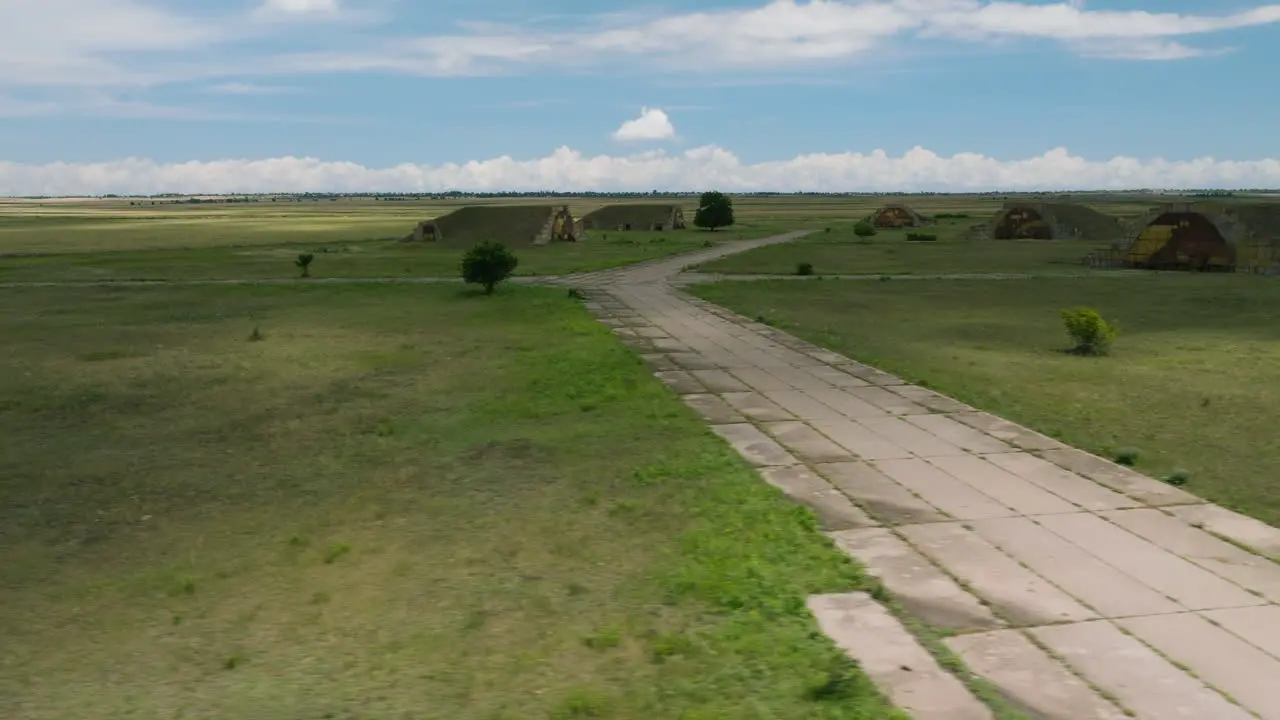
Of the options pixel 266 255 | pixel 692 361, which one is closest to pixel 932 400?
pixel 692 361

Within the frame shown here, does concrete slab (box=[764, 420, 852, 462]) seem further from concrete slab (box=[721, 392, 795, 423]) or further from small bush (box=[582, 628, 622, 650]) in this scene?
small bush (box=[582, 628, 622, 650])

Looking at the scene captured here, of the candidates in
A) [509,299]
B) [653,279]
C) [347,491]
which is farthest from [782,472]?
[653,279]

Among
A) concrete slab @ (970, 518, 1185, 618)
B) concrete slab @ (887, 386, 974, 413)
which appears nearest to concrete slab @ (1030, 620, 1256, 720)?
concrete slab @ (970, 518, 1185, 618)

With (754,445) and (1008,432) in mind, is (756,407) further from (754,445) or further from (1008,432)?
(1008,432)

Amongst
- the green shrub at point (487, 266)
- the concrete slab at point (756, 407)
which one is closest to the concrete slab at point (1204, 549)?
the concrete slab at point (756, 407)

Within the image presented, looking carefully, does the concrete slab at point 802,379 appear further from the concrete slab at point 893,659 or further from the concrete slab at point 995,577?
the concrete slab at point 893,659
